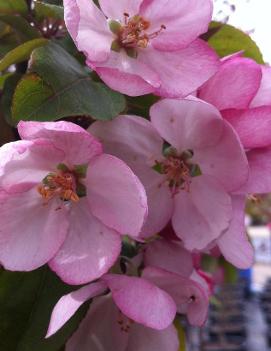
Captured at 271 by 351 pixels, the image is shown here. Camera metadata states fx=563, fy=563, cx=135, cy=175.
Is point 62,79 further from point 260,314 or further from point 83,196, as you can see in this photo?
point 260,314

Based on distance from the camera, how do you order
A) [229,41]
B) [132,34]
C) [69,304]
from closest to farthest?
[69,304] → [132,34] → [229,41]

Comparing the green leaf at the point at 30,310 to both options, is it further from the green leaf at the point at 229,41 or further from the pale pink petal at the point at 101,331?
the green leaf at the point at 229,41

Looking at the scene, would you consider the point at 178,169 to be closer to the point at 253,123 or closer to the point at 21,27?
the point at 253,123

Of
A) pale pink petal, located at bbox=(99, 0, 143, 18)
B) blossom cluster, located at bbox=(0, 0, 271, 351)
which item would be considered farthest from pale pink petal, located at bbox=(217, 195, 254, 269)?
pale pink petal, located at bbox=(99, 0, 143, 18)

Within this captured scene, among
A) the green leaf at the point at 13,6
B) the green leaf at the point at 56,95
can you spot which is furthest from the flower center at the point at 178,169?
the green leaf at the point at 13,6

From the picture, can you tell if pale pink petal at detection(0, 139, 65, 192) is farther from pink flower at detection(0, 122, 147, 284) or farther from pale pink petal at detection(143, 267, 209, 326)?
pale pink petal at detection(143, 267, 209, 326)

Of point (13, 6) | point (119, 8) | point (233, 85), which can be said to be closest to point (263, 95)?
point (233, 85)

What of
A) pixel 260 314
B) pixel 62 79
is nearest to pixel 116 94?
pixel 62 79
